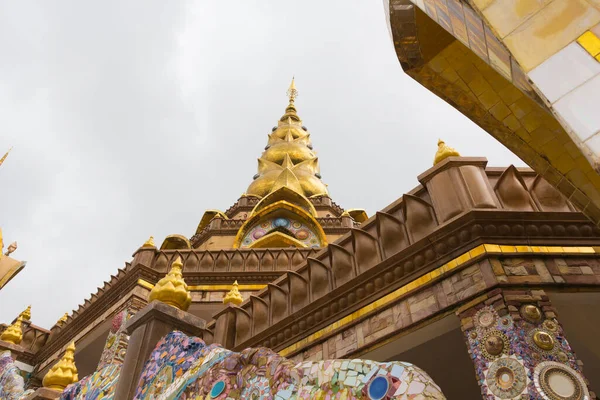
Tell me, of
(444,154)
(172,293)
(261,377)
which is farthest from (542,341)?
(172,293)

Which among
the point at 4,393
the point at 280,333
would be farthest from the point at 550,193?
the point at 4,393

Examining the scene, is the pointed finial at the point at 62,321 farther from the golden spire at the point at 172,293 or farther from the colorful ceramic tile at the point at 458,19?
the colorful ceramic tile at the point at 458,19

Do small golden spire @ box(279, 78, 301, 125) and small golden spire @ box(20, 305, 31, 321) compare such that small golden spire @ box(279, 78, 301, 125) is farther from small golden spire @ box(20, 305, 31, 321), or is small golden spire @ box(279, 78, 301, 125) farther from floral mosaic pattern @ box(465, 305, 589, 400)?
floral mosaic pattern @ box(465, 305, 589, 400)

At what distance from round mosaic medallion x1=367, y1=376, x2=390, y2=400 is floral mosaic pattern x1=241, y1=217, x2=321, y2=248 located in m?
15.3

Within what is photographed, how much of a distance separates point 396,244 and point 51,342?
12569mm

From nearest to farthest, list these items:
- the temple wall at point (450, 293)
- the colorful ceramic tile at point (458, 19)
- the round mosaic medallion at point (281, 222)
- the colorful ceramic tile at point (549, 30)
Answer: the colorful ceramic tile at point (549, 30) → the colorful ceramic tile at point (458, 19) → the temple wall at point (450, 293) → the round mosaic medallion at point (281, 222)

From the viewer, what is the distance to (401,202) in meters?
6.30

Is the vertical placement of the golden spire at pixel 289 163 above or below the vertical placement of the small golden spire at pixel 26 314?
above

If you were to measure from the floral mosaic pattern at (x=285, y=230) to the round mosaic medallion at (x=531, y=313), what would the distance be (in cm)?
1361

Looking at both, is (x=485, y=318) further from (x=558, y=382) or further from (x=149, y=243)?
(x=149, y=243)

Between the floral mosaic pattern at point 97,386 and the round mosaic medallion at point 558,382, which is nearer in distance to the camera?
the round mosaic medallion at point 558,382

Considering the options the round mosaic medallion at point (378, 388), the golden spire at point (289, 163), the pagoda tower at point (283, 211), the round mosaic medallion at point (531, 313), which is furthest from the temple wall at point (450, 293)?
the golden spire at point (289, 163)

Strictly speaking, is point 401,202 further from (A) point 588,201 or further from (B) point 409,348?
(A) point 588,201

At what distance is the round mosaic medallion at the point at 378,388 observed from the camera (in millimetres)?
2654
